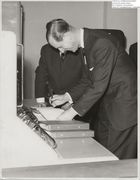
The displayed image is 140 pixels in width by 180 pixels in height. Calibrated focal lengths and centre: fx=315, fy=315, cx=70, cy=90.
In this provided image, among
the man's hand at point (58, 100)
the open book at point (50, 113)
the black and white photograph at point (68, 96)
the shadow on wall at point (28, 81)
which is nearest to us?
the black and white photograph at point (68, 96)

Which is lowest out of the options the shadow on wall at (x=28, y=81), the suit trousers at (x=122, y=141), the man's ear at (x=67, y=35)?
the suit trousers at (x=122, y=141)

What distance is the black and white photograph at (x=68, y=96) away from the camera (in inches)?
36.6

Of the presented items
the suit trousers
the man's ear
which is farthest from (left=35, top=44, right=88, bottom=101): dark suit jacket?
the man's ear

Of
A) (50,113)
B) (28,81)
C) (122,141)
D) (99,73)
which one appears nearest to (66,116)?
(50,113)

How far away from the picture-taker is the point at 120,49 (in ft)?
6.10

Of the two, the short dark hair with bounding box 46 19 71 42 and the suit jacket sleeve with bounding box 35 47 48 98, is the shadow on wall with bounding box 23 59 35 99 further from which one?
the short dark hair with bounding box 46 19 71 42

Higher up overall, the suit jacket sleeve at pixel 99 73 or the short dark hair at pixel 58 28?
the short dark hair at pixel 58 28

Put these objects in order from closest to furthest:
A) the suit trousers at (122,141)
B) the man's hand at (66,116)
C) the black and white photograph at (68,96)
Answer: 1. the black and white photograph at (68,96)
2. the man's hand at (66,116)
3. the suit trousers at (122,141)

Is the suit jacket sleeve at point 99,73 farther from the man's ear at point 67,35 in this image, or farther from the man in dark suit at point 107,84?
the man's ear at point 67,35

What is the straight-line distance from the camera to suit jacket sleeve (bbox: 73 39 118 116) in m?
1.71

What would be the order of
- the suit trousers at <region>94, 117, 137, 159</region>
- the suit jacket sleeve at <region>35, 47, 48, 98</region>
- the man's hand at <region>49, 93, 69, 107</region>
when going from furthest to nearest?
the suit jacket sleeve at <region>35, 47, 48, 98</region>
the man's hand at <region>49, 93, 69, 107</region>
the suit trousers at <region>94, 117, 137, 159</region>

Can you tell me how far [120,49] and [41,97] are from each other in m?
1.07

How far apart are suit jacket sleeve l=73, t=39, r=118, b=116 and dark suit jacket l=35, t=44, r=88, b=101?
116cm

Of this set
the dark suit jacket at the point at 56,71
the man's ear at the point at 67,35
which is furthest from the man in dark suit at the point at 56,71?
the man's ear at the point at 67,35
